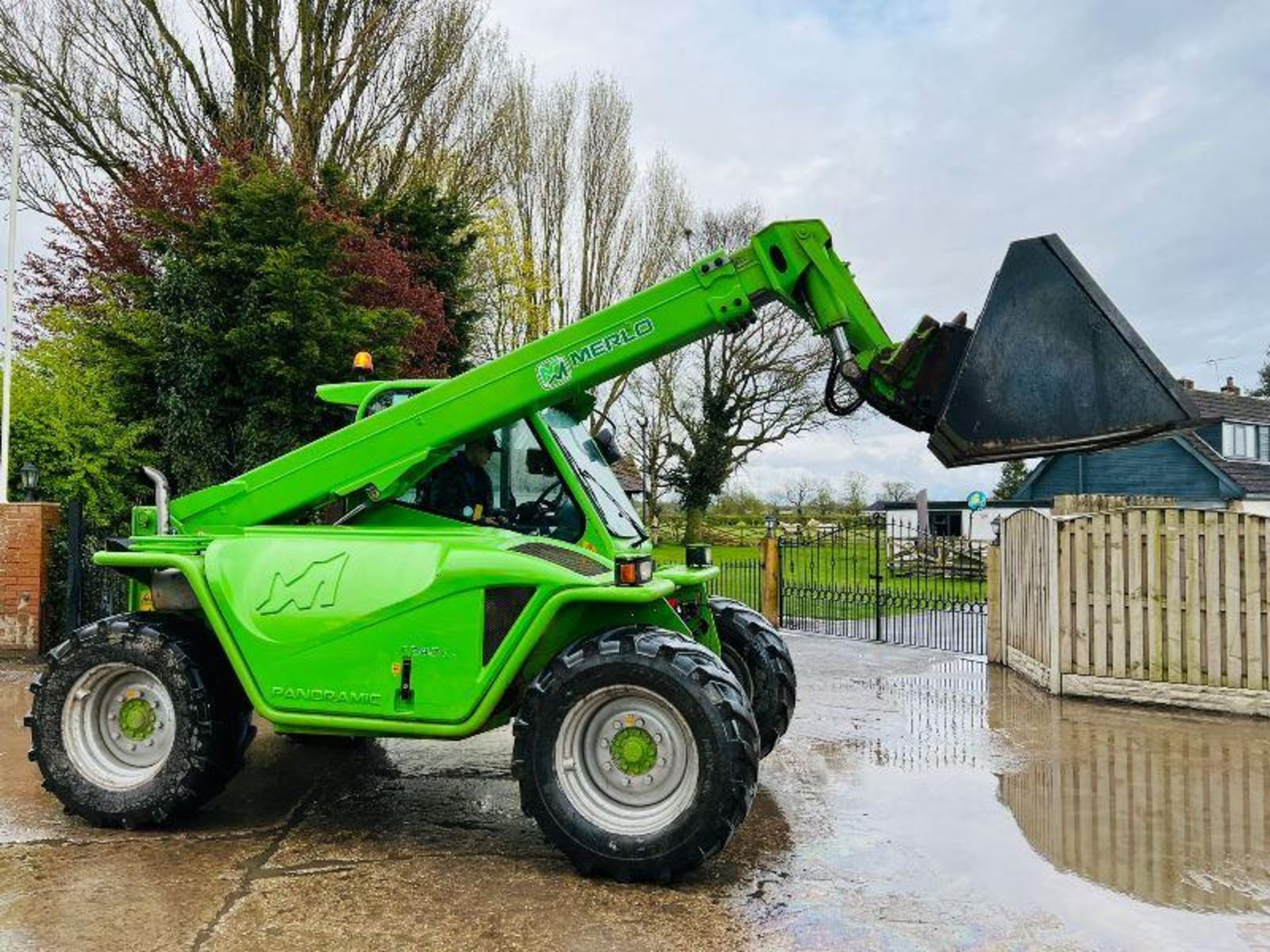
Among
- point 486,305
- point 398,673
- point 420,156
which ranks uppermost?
point 420,156

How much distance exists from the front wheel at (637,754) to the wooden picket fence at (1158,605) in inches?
233

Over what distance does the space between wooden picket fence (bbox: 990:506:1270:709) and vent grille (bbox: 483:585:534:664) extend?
6371 millimetres

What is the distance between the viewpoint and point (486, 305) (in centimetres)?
2698

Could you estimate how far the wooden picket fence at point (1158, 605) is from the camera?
832cm

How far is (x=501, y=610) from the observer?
4703 millimetres

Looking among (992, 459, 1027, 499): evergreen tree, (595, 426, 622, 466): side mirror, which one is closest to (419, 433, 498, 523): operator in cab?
(595, 426, 622, 466): side mirror

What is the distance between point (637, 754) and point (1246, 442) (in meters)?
38.3

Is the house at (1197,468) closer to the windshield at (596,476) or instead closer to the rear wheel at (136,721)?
the windshield at (596,476)

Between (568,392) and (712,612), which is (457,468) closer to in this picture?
(568,392)

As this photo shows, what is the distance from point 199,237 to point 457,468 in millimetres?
9151

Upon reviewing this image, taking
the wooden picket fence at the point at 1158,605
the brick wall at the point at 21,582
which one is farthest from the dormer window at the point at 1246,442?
the brick wall at the point at 21,582

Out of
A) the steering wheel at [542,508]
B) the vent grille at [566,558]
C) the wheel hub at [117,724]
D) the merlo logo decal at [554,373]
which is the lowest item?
the wheel hub at [117,724]

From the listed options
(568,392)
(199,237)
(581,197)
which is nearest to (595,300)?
(581,197)

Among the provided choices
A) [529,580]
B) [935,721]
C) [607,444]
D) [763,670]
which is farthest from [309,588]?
[935,721]
